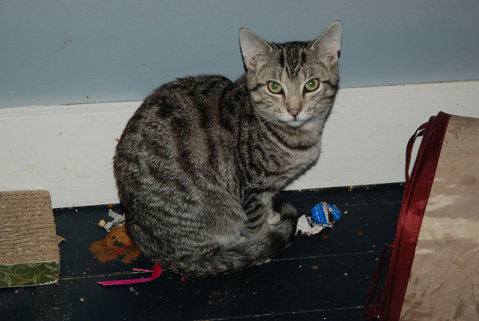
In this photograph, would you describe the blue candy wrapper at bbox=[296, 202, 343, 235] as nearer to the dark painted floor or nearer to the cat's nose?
the dark painted floor

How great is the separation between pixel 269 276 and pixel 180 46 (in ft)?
3.60

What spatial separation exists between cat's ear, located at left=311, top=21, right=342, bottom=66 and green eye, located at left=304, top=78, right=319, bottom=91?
10 cm

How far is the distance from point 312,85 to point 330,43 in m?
0.17

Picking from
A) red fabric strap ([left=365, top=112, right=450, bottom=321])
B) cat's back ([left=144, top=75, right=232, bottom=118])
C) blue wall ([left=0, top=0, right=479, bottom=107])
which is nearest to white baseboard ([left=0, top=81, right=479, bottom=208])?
blue wall ([left=0, top=0, right=479, bottom=107])

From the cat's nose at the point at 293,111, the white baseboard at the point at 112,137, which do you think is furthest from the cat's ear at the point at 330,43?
the white baseboard at the point at 112,137

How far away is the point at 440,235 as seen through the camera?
1508 mm

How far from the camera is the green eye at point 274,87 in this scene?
1.71 m

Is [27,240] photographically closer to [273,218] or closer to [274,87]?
[273,218]

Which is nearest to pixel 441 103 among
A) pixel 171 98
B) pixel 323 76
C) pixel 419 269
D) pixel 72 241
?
pixel 323 76

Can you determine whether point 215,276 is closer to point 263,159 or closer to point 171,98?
point 263,159

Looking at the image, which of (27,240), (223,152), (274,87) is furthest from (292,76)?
(27,240)

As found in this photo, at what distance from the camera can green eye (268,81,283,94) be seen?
1.71m

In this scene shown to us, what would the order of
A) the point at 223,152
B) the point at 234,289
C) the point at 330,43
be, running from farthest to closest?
the point at 234,289 < the point at 223,152 < the point at 330,43

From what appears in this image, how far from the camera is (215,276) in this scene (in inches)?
76.3
